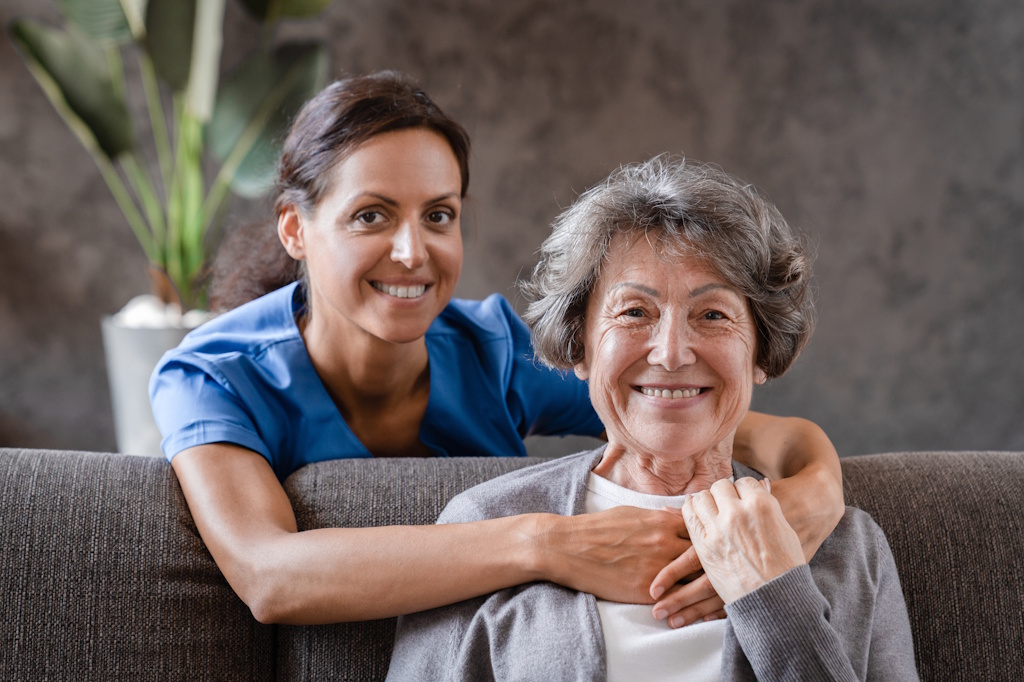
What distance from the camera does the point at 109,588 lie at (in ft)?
4.04

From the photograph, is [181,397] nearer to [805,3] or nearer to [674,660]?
[674,660]

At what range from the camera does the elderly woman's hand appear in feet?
3.40

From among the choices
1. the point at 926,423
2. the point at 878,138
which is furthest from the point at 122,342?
the point at 926,423

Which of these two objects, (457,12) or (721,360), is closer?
(721,360)

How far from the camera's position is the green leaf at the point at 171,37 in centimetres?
272

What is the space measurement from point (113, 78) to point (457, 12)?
1344 millimetres

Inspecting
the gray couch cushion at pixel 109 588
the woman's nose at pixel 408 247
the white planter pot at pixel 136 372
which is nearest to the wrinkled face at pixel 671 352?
the woman's nose at pixel 408 247

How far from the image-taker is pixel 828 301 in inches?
150

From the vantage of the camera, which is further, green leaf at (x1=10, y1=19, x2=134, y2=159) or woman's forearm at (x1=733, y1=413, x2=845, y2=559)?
green leaf at (x1=10, y1=19, x2=134, y2=159)

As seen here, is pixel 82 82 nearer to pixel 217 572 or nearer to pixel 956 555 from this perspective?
pixel 217 572

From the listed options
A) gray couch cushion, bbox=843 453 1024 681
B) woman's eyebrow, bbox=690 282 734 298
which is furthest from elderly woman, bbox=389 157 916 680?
gray couch cushion, bbox=843 453 1024 681

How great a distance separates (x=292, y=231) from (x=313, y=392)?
0.36m

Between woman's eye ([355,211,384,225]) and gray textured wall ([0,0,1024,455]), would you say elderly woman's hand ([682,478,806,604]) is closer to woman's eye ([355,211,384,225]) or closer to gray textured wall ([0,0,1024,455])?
woman's eye ([355,211,384,225])

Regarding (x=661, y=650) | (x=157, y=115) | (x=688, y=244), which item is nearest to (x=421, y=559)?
(x=661, y=650)
